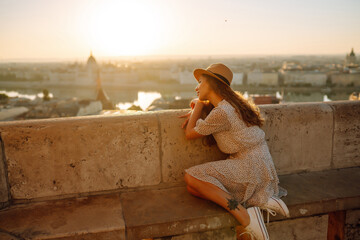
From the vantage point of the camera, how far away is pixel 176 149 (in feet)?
6.19

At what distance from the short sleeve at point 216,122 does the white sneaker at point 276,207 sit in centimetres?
41

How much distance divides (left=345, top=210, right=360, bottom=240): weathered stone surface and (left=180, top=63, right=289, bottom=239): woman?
0.50 m

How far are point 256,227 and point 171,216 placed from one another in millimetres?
391

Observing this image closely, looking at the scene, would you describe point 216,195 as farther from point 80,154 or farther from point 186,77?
point 186,77

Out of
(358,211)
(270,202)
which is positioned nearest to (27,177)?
(270,202)

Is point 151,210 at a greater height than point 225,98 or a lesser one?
lesser

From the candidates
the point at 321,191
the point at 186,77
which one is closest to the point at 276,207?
the point at 321,191

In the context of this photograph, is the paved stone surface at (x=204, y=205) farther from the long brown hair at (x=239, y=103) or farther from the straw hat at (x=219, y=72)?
the straw hat at (x=219, y=72)

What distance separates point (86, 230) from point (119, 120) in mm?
603

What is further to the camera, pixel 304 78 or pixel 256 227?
pixel 304 78

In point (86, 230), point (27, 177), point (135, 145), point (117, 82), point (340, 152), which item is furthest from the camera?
point (117, 82)

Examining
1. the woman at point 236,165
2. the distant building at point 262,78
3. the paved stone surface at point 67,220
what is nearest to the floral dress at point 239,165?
the woman at point 236,165

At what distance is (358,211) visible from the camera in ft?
6.09

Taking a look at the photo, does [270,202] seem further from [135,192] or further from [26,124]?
[26,124]
